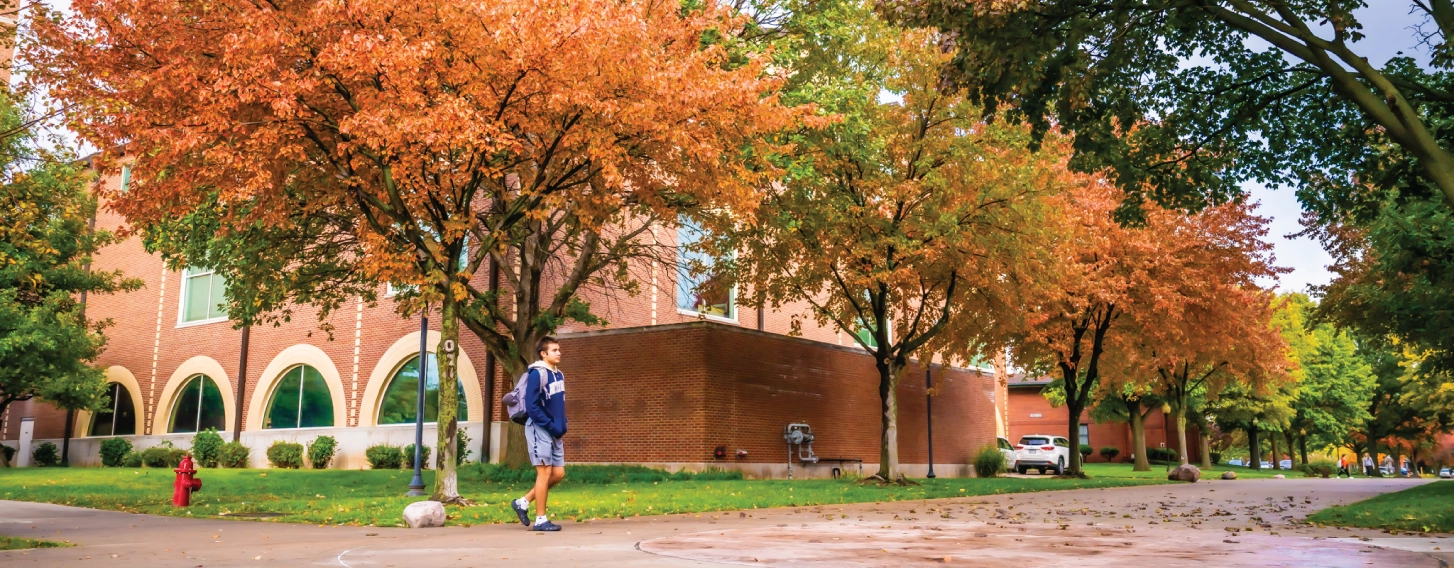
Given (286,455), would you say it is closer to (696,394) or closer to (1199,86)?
(696,394)

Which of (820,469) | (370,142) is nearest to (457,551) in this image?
(370,142)

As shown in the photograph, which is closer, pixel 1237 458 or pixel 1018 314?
pixel 1018 314

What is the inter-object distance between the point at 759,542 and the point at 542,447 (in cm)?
230

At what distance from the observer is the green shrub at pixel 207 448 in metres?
30.4

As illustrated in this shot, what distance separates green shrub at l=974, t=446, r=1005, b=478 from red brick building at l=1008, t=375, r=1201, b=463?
32208 mm

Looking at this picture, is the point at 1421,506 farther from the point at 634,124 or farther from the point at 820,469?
the point at 820,469

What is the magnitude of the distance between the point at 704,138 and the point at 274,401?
75.1 ft

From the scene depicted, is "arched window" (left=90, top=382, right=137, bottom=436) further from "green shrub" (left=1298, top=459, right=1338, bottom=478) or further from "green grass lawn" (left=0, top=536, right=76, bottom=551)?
"green shrub" (left=1298, top=459, right=1338, bottom=478)

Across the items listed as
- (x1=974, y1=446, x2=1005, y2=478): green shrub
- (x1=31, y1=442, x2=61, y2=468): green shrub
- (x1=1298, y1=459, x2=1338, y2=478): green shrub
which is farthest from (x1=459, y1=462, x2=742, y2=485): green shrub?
(x1=1298, y1=459, x2=1338, y2=478): green shrub

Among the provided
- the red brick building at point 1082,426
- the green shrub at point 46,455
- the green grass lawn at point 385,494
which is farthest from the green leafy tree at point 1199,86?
the red brick building at point 1082,426

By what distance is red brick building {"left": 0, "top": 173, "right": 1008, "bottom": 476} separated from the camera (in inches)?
960

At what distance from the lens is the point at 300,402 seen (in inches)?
1216

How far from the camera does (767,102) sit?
46.1 feet

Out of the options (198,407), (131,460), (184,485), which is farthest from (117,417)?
(184,485)
